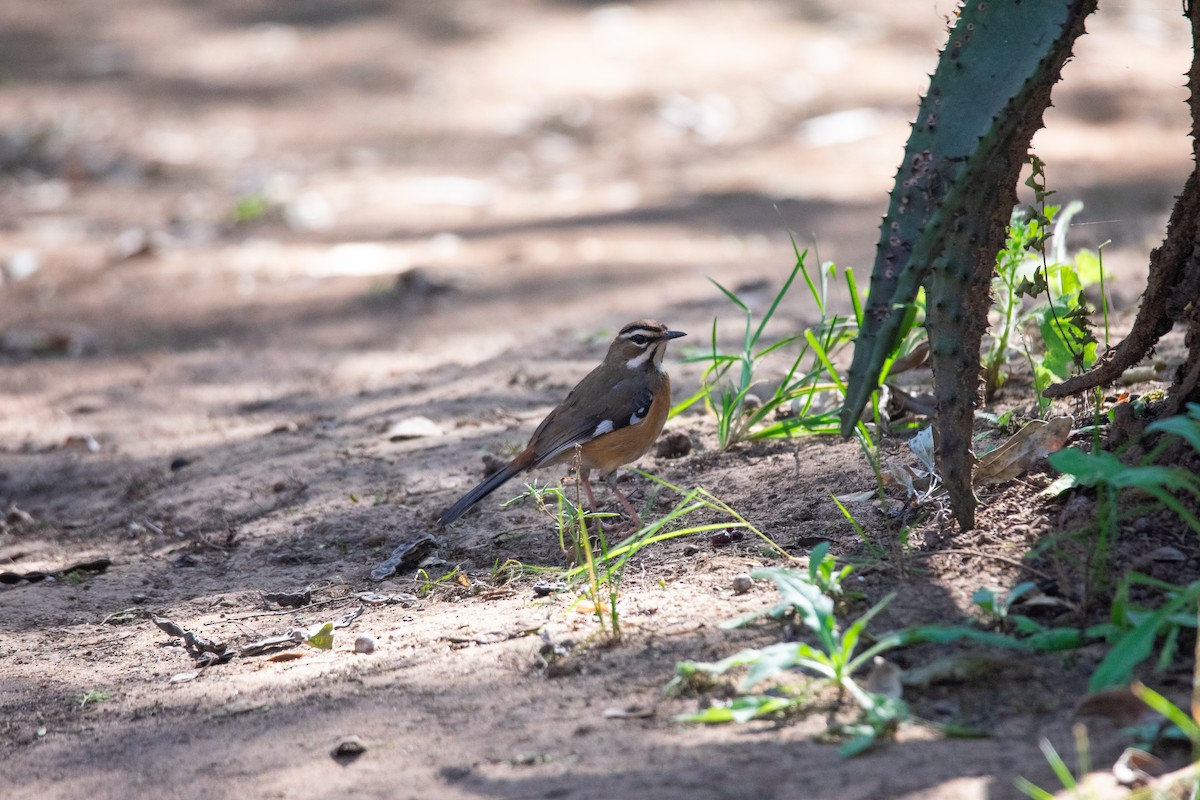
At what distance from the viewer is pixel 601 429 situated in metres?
5.55

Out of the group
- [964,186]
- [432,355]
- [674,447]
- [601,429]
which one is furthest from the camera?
[432,355]

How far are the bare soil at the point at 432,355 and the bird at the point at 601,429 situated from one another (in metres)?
0.16

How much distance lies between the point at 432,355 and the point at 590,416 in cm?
253

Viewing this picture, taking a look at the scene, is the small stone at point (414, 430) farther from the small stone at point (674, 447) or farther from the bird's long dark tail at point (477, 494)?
the small stone at point (674, 447)

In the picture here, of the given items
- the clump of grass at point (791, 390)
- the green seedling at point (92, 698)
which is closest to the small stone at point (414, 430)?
the clump of grass at point (791, 390)

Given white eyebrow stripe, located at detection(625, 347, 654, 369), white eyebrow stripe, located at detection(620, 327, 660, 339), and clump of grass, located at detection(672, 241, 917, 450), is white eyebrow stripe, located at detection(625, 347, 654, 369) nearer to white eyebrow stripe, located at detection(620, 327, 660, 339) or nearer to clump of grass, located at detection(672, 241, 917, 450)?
white eyebrow stripe, located at detection(620, 327, 660, 339)

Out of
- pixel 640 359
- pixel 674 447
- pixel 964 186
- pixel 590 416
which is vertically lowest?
pixel 674 447

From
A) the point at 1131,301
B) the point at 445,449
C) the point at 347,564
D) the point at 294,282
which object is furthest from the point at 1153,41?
Answer: the point at 347,564

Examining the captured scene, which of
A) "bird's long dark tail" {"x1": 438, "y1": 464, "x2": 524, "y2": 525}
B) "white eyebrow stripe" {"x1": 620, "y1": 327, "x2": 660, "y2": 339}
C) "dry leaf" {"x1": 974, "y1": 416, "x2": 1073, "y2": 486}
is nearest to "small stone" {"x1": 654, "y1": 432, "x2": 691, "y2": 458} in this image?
"white eyebrow stripe" {"x1": 620, "y1": 327, "x2": 660, "y2": 339}

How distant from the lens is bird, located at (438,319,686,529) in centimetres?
538

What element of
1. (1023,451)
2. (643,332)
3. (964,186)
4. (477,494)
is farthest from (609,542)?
(964,186)

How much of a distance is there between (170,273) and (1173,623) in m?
8.55

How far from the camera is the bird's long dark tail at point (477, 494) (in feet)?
16.9

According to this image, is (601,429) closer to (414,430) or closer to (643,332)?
(643,332)
